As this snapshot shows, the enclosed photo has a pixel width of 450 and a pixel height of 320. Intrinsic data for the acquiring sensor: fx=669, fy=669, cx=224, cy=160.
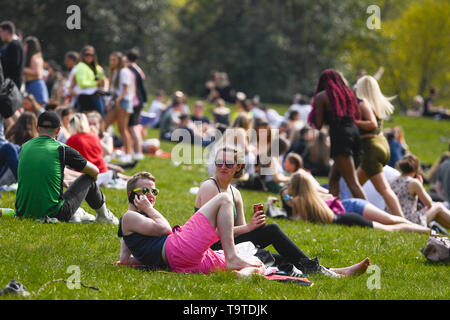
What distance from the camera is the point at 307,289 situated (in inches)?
239

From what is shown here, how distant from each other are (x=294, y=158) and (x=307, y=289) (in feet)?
19.1

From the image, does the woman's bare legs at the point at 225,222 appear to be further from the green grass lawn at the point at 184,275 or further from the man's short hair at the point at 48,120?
the man's short hair at the point at 48,120

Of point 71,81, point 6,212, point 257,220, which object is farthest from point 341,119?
point 71,81

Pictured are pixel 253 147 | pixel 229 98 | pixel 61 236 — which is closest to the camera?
pixel 61 236

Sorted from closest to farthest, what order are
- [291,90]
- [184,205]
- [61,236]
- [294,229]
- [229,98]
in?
[61,236]
[294,229]
[184,205]
[229,98]
[291,90]

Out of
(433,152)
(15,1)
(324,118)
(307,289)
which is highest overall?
(15,1)

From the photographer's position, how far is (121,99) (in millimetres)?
14461

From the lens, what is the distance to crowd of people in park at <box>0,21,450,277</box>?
643 centimetres

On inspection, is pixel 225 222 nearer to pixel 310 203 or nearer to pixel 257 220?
pixel 257 220

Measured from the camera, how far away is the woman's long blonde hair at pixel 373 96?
10.8 meters

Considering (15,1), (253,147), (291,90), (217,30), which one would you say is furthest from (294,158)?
(217,30)

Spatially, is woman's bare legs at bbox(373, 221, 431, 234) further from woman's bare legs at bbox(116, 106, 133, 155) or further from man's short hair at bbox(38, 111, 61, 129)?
woman's bare legs at bbox(116, 106, 133, 155)

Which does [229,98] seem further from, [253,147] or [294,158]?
[294,158]

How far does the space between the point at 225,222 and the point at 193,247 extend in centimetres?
39
